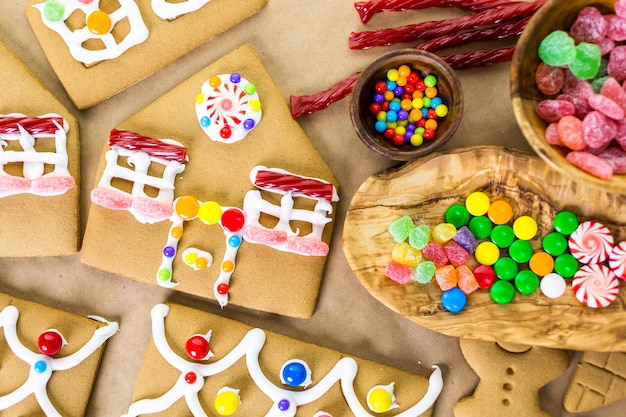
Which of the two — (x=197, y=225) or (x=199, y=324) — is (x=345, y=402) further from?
(x=197, y=225)

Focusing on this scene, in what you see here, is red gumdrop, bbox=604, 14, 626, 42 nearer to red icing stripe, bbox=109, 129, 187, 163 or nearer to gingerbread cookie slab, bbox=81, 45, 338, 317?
gingerbread cookie slab, bbox=81, 45, 338, 317

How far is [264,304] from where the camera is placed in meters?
1.91

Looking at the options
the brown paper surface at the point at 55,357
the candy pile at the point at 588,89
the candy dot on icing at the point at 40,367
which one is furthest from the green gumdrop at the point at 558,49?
the candy dot on icing at the point at 40,367

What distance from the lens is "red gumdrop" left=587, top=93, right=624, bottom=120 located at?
1411 mm

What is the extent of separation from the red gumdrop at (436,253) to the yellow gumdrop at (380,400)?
1.56ft

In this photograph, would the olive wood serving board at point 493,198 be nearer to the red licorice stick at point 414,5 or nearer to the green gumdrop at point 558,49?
the green gumdrop at point 558,49

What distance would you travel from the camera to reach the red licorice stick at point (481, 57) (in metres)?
1.87

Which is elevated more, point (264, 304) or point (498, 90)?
point (498, 90)

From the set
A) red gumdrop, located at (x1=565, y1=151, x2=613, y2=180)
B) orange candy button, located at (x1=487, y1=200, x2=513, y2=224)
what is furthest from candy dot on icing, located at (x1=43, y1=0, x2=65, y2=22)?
red gumdrop, located at (x1=565, y1=151, x2=613, y2=180)

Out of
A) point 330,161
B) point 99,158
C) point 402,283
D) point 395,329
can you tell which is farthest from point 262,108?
point 395,329

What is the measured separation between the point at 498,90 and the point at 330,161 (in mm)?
647

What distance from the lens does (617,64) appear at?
1501 millimetres

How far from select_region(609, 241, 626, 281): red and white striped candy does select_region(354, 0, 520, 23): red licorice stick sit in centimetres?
88

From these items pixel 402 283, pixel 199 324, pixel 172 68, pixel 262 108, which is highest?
pixel 172 68
